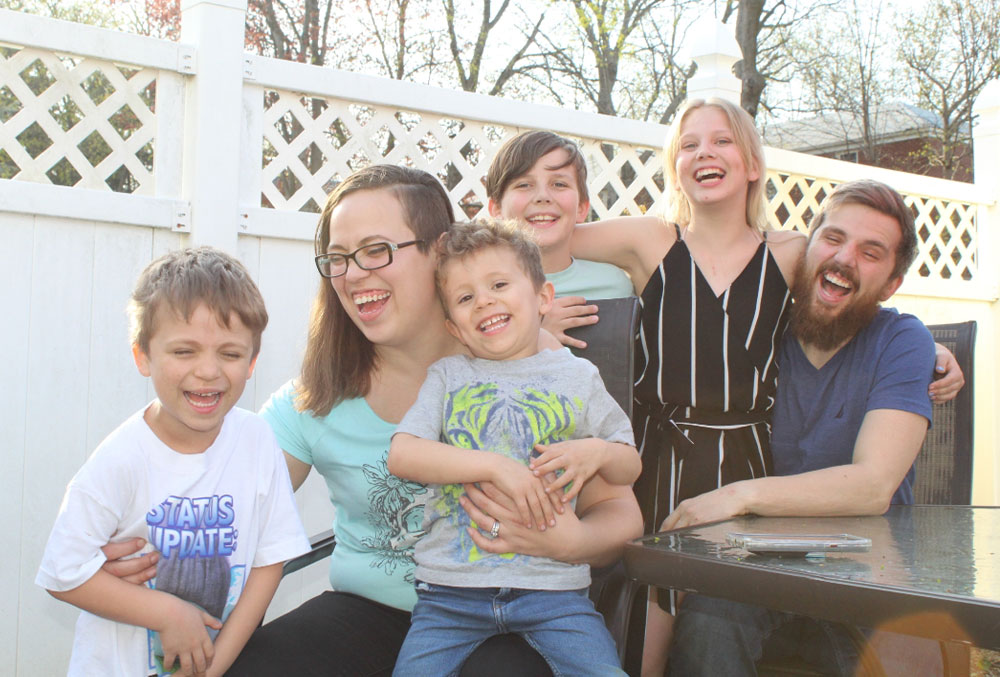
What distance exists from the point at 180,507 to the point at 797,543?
1.13m

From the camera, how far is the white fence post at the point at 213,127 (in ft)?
12.4

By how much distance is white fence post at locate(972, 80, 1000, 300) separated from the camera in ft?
22.8

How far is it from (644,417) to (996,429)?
17.0ft

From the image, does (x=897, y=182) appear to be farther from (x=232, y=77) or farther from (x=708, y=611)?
(x=708, y=611)

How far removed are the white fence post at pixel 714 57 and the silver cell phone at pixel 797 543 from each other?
13.5 feet

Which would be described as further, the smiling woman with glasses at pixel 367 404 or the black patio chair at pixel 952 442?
the black patio chair at pixel 952 442

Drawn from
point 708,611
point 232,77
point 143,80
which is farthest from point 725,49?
point 708,611

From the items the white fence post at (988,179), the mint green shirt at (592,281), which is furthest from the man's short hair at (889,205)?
the white fence post at (988,179)

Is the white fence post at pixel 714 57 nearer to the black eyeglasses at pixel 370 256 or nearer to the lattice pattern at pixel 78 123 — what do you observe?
the lattice pattern at pixel 78 123

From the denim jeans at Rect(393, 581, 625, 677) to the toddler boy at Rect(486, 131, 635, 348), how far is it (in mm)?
1169

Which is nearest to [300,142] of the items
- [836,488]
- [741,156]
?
[741,156]

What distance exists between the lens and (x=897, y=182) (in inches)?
257

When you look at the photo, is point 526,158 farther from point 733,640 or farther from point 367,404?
point 733,640

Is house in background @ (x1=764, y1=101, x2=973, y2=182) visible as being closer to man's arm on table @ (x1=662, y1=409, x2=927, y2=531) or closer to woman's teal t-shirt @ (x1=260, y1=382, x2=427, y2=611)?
man's arm on table @ (x1=662, y1=409, x2=927, y2=531)
